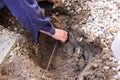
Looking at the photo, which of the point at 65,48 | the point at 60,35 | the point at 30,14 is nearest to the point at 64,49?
the point at 65,48

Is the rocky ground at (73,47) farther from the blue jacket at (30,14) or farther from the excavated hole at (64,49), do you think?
the blue jacket at (30,14)

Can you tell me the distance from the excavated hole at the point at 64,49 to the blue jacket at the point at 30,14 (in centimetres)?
12

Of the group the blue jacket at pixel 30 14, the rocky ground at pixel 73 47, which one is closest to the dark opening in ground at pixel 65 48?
the rocky ground at pixel 73 47

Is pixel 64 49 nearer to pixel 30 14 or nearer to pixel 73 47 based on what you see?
pixel 73 47

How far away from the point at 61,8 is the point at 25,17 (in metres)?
0.36

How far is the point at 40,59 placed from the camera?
6.92 ft

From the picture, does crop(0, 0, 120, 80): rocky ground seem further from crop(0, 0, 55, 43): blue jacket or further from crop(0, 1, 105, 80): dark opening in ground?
crop(0, 0, 55, 43): blue jacket

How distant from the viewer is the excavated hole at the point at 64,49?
6.60 feet

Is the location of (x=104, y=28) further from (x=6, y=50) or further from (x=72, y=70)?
(x=6, y=50)

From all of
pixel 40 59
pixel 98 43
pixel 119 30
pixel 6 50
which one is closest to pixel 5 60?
pixel 6 50

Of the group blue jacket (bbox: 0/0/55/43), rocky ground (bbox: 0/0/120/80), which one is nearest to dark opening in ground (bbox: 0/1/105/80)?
rocky ground (bbox: 0/0/120/80)

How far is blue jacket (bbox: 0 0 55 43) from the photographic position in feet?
6.30

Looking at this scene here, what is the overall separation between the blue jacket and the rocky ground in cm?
14

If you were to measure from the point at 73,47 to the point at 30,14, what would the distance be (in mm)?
366
